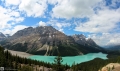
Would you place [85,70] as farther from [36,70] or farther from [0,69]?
[0,69]

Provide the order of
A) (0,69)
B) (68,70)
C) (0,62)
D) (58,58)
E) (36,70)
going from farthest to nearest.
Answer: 1. (68,70)
2. (36,70)
3. (0,62)
4. (58,58)
5. (0,69)

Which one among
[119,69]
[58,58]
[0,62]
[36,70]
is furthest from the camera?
[36,70]

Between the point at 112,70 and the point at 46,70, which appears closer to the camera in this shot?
the point at 112,70

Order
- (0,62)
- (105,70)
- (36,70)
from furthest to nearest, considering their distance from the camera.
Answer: (36,70) < (0,62) < (105,70)

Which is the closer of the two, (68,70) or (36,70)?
(36,70)

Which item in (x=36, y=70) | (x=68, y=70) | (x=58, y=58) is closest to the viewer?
(x=58, y=58)

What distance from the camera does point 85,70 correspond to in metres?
186

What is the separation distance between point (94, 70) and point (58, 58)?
121806 millimetres

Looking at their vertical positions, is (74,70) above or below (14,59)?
below

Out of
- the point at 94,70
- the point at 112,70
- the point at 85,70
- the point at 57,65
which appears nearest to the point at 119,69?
the point at 112,70

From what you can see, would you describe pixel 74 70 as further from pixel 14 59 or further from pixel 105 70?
pixel 105 70

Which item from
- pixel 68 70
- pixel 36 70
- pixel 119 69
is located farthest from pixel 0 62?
pixel 68 70

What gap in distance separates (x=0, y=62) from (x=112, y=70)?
6558 centimetres

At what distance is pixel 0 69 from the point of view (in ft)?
60.9
